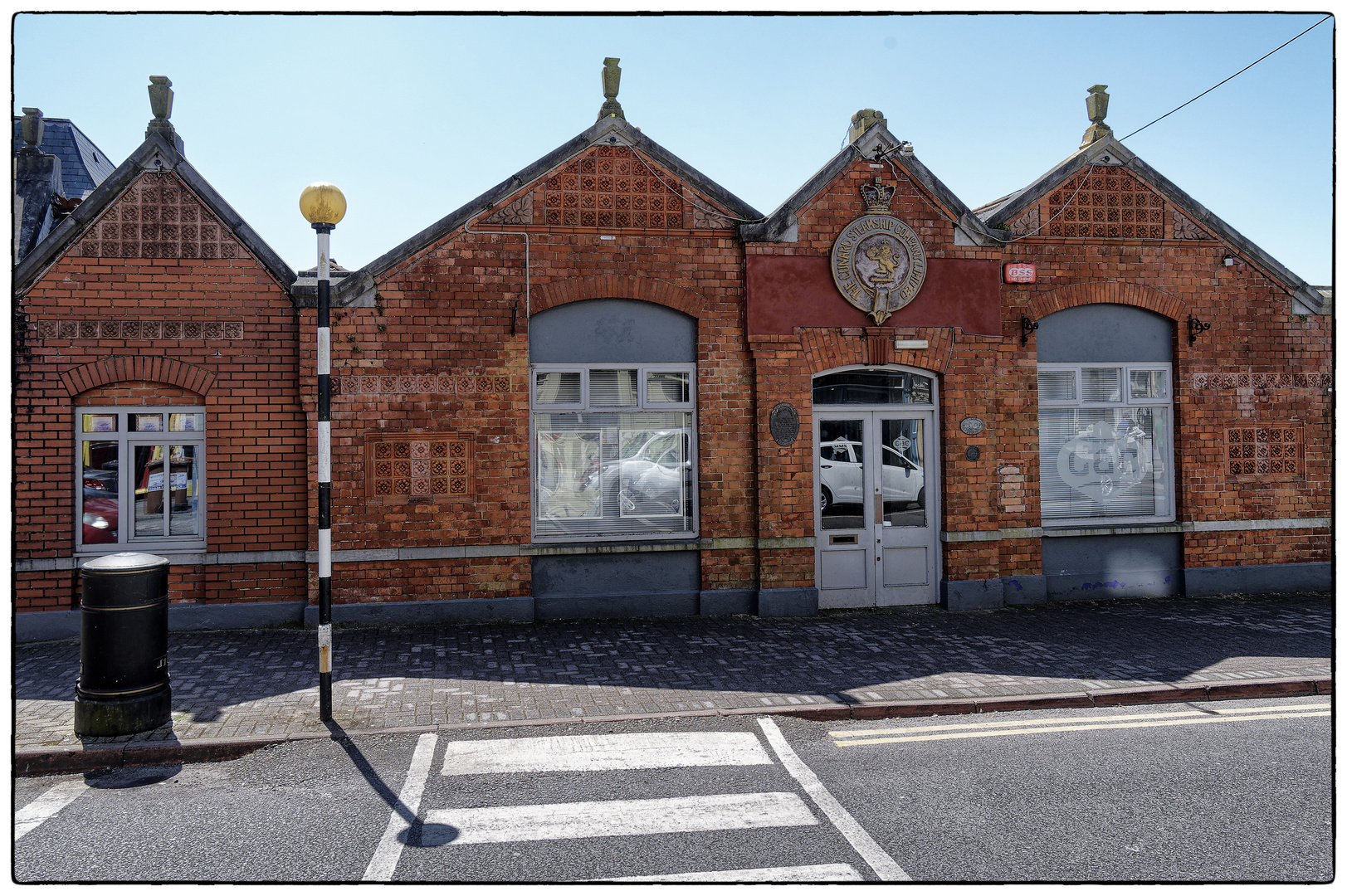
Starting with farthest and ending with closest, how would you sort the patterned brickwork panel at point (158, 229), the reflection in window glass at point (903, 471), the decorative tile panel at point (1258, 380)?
the decorative tile panel at point (1258, 380)
the reflection in window glass at point (903, 471)
the patterned brickwork panel at point (158, 229)

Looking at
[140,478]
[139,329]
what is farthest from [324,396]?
[140,478]

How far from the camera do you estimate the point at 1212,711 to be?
6477 millimetres

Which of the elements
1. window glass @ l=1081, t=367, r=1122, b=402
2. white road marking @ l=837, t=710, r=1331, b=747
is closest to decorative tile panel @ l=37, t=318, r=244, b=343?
white road marking @ l=837, t=710, r=1331, b=747

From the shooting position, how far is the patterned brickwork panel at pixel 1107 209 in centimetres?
1049

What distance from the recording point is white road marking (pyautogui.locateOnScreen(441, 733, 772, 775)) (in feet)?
17.8

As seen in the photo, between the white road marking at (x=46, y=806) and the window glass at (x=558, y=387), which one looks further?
the window glass at (x=558, y=387)

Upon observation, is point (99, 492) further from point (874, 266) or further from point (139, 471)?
point (874, 266)

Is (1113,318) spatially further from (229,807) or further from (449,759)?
(229,807)

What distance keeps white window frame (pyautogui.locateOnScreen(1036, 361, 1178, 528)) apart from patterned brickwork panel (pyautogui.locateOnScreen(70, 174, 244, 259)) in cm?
948

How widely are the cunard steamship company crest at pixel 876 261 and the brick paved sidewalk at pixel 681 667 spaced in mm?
3569

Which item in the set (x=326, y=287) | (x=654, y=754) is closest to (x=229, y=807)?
(x=654, y=754)

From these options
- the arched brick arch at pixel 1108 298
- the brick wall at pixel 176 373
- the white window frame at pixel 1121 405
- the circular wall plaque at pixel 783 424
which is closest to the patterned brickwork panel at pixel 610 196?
the circular wall plaque at pixel 783 424

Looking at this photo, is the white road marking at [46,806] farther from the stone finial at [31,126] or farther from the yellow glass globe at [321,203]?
the stone finial at [31,126]

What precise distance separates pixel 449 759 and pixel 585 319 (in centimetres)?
546
